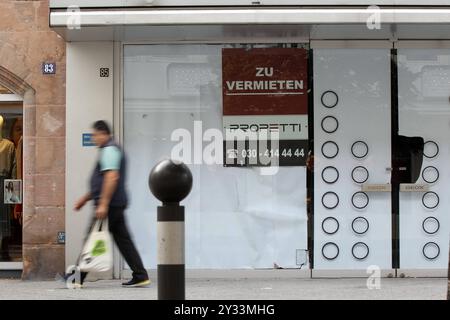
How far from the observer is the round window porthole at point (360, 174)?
1033 cm

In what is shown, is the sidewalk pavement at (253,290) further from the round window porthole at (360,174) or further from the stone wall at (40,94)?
the round window porthole at (360,174)

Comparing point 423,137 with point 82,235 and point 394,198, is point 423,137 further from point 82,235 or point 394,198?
point 82,235

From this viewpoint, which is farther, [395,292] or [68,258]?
[68,258]

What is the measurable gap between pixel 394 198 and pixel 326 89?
1.54 meters

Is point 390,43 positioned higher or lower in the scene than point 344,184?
higher

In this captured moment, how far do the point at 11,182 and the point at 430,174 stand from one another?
514 cm

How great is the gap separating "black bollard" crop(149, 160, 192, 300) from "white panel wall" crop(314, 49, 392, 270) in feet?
17.7

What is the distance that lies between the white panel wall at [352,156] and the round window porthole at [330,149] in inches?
1.5

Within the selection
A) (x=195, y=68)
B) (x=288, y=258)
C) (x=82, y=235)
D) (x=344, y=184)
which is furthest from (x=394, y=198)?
(x=82, y=235)

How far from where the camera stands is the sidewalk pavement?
8352 millimetres

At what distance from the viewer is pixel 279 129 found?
10289 millimetres

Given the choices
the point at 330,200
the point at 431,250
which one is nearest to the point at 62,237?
the point at 330,200

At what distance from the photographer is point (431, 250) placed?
10328 mm

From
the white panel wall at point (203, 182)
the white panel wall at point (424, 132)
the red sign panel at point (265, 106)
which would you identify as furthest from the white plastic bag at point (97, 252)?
the white panel wall at point (424, 132)
